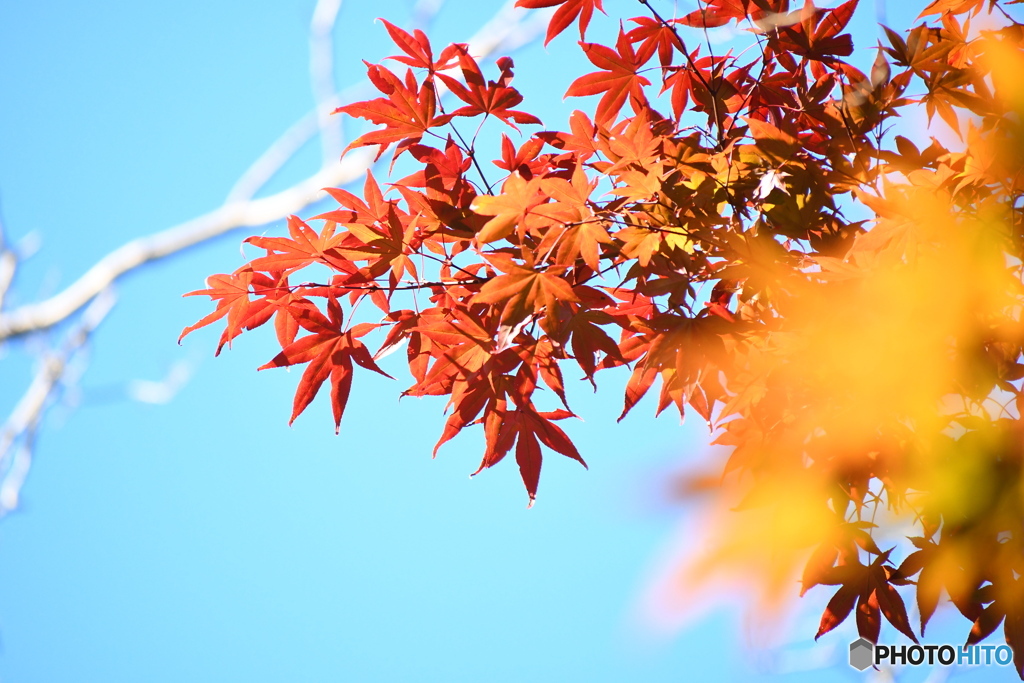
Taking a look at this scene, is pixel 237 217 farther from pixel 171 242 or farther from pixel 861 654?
pixel 861 654

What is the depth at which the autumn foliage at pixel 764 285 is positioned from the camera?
0.86m

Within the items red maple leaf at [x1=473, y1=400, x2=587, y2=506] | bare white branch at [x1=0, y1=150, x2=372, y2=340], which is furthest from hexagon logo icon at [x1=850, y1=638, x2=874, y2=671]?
bare white branch at [x1=0, y1=150, x2=372, y2=340]

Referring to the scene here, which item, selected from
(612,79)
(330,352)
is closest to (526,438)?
(330,352)

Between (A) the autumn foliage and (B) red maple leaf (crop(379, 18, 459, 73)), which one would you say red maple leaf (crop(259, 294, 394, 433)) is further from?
(B) red maple leaf (crop(379, 18, 459, 73))

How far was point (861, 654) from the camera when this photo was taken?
3.89 ft

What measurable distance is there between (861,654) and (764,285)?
0.70m

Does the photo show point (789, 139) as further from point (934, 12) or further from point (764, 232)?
point (934, 12)

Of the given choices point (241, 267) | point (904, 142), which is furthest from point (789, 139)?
point (241, 267)

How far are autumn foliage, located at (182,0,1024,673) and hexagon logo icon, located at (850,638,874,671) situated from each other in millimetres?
133

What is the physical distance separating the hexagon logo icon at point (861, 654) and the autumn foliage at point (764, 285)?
0.44 feet

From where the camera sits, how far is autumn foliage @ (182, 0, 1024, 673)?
862 millimetres

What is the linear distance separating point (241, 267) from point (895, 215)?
2.80 feet

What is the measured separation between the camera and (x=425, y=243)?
101 centimetres

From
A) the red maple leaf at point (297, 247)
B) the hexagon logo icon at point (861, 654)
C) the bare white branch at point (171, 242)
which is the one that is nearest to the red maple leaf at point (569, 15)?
the red maple leaf at point (297, 247)
